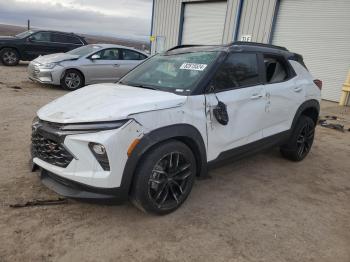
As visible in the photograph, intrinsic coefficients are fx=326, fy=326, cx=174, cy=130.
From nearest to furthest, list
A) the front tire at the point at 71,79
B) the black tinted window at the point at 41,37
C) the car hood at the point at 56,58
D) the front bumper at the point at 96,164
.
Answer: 1. the front bumper at the point at 96,164
2. the car hood at the point at 56,58
3. the front tire at the point at 71,79
4. the black tinted window at the point at 41,37

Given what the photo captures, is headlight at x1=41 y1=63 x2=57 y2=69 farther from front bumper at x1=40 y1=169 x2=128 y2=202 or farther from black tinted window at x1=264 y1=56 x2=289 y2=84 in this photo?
front bumper at x1=40 y1=169 x2=128 y2=202

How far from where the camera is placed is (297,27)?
38.5 ft

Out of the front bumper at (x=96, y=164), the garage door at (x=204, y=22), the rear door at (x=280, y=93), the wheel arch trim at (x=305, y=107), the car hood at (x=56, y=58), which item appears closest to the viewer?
the front bumper at (x=96, y=164)

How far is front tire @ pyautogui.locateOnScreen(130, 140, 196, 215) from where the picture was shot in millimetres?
2826

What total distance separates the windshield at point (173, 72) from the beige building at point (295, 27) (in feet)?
28.8

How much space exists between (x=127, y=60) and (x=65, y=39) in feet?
17.7

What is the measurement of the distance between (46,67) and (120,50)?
230cm

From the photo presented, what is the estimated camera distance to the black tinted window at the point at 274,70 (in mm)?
4238

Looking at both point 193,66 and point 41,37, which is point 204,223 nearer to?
point 193,66

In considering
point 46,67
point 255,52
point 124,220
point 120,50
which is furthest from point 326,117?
point 46,67

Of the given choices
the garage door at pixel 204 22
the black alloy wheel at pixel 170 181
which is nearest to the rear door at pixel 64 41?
the garage door at pixel 204 22

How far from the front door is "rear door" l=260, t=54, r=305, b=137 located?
167 mm

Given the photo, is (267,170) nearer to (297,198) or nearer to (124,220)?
(297,198)

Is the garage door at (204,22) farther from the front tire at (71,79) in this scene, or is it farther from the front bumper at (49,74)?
the front bumper at (49,74)
